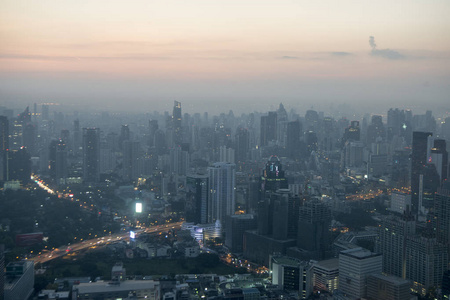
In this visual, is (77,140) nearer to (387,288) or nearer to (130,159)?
(130,159)

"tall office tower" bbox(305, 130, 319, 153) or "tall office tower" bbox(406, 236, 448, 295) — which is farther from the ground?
"tall office tower" bbox(305, 130, 319, 153)

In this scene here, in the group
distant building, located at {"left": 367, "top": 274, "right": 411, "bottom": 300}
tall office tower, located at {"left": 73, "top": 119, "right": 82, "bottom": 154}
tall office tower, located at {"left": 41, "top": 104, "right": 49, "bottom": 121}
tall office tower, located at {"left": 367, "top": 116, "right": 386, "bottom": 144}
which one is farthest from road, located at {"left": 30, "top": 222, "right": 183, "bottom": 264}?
tall office tower, located at {"left": 367, "top": 116, "right": 386, "bottom": 144}

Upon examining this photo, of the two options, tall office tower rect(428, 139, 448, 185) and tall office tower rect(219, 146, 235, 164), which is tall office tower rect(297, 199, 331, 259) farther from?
tall office tower rect(219, 146, 235, 164)

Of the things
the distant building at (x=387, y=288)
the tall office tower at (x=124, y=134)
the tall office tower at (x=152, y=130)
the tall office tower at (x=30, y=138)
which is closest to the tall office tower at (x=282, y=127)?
the tall office tower at (x=152, y=130)

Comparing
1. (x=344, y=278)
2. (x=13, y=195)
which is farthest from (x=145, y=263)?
(x=13, y=195)

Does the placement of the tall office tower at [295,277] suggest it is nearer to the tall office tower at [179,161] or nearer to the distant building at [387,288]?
the distant building at [387,288]
